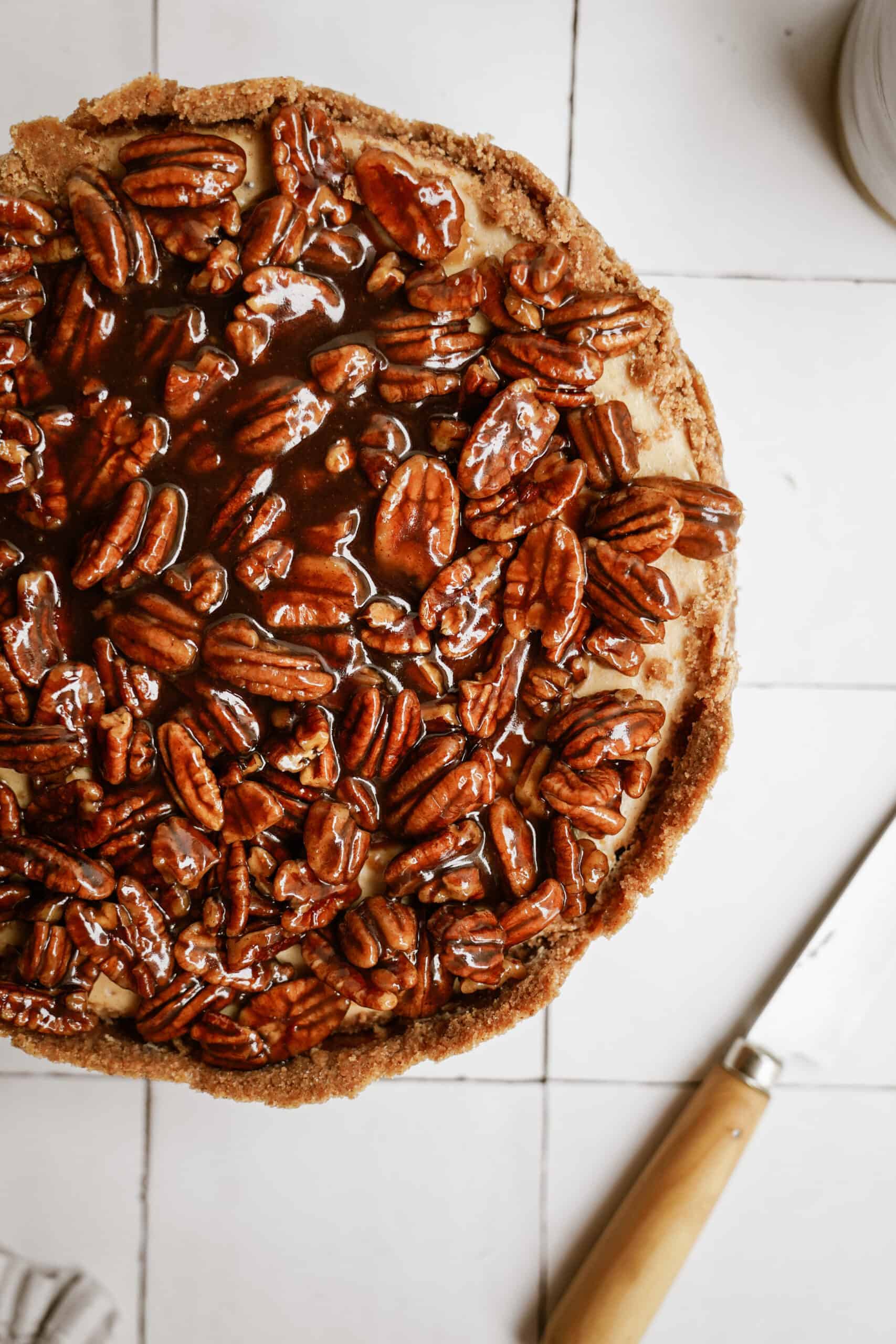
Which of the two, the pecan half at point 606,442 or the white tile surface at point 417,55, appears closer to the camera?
the pecan half at point 606,442

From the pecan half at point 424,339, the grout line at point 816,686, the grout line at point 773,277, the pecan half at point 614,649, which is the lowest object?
the grout line at point 816,686

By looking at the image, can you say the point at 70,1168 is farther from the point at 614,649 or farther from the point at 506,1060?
the point at 614,649

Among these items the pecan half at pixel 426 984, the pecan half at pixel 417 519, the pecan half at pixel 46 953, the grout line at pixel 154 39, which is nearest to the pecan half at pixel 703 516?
the pecan half at pixel 417 519

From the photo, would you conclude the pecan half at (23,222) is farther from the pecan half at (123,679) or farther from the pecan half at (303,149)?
the pecan half at (123,679)

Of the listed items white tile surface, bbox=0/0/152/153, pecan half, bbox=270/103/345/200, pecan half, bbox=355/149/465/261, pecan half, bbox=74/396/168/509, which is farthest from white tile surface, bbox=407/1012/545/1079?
white tile surface, bbox=0/0/152/153

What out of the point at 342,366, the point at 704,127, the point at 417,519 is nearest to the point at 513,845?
the point at 417,519

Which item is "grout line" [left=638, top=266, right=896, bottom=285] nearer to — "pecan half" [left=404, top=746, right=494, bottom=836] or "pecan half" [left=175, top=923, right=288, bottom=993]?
"pecan half" [left=404, top=746, right=494, bottom=836]
